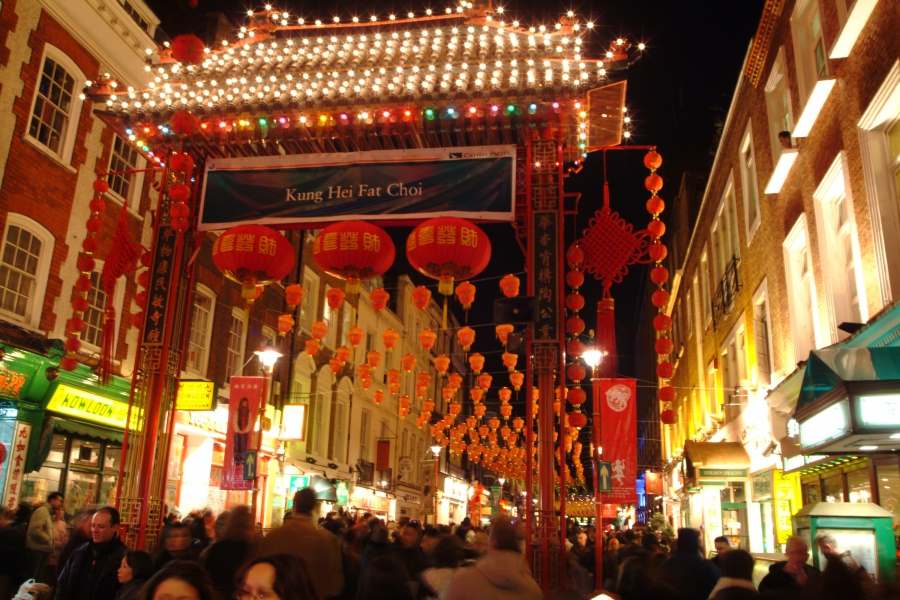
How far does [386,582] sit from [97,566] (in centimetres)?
251

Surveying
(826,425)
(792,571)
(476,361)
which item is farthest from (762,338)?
(792,571)

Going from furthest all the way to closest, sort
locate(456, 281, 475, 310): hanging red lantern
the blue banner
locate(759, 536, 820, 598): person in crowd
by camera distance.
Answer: locate(456, 281, 475, 310): hanging red lantern, the blue banner, locate(759, 536, 820, 598): person in crowd

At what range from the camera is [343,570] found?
7691 millimetres

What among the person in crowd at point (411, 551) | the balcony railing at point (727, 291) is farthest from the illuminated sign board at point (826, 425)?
the balcony railing at point (727, 291)

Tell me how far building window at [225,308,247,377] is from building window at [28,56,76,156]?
8643 millimetres

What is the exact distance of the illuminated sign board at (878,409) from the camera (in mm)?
7664

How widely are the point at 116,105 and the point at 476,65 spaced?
5.90m

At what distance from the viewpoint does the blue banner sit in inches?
463

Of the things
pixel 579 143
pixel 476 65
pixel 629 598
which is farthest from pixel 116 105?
pixel 629 598

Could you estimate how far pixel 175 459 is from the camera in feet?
70.3

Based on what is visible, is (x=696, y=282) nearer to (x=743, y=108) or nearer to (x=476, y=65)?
(x=743, y=108)

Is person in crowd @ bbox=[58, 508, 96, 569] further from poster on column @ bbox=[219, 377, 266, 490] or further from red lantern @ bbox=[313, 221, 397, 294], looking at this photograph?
poster on column @ bbox=[219, 377, 266, 490]

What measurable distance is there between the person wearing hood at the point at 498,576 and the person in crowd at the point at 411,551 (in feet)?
11.5

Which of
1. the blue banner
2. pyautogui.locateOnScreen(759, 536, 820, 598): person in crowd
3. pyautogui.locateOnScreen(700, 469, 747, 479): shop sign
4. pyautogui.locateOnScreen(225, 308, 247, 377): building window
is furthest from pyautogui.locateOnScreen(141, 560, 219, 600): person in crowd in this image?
pyautogui.locateOnScreen(225, 308, 247, 377): building window
